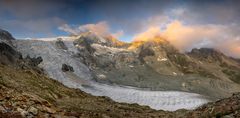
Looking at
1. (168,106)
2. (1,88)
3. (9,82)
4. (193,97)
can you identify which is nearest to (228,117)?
(1,88)

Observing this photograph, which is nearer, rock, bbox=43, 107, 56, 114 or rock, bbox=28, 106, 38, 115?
rock, bbox=28, 106, 38, 115

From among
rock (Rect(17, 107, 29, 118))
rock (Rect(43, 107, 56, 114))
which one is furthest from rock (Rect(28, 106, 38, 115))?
rock (Rect(43, 107, 56, 114))

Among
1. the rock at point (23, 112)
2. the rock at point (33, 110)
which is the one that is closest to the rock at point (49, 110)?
the rock at point (33, 110)

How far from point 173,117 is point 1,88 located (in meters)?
23.6

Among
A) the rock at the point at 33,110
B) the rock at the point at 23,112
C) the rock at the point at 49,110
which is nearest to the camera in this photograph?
the rock at the point at 23,112

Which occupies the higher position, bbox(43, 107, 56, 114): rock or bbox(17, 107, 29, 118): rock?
bbox(43, 107, 56, 114): rock

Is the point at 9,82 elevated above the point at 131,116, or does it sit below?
above

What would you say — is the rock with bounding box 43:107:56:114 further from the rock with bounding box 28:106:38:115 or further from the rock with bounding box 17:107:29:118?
the rock with bounding box 17:107:29:118

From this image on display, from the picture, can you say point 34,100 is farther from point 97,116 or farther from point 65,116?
point 97,116

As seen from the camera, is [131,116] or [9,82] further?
[131,116]

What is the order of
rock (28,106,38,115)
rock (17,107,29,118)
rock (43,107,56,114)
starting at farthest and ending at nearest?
1. rock (43,107,56,114)
2. rock (28,106,38,115)
3. rock (17,107,29,118)

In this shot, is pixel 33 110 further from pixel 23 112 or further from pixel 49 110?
pixel 49 110

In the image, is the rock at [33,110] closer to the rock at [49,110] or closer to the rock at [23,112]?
the rock at [23,112]

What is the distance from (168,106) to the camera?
170m
